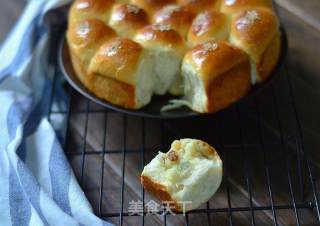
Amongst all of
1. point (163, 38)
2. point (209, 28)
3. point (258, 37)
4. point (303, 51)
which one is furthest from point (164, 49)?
point (303, 51)

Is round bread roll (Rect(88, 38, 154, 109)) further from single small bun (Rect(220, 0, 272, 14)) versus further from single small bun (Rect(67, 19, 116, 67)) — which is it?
single small bun (Rect(220, 0, 272, 14))

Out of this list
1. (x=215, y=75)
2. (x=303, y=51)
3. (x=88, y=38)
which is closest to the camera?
(x=215, y=75)

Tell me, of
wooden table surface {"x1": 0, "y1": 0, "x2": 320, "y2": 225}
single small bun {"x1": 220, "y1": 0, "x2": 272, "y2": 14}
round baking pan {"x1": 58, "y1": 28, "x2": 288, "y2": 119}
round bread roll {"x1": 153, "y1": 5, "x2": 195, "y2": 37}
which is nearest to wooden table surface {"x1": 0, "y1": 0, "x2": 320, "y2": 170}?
wooden table surface {"x1": 0, "y1": 0, "x2": 320, "y2": 225}

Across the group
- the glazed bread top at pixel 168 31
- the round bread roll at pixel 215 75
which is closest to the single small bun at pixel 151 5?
the glazed bread top at pixel 168 31

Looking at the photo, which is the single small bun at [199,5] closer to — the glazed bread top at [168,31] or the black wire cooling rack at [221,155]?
Result: the glazed bread top at [168,31]

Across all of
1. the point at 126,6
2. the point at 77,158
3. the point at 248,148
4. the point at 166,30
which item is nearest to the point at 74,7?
the point at 126,6

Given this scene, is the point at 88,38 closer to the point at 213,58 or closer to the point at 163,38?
the point at 163,38

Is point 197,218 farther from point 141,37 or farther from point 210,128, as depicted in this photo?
point 141,37
